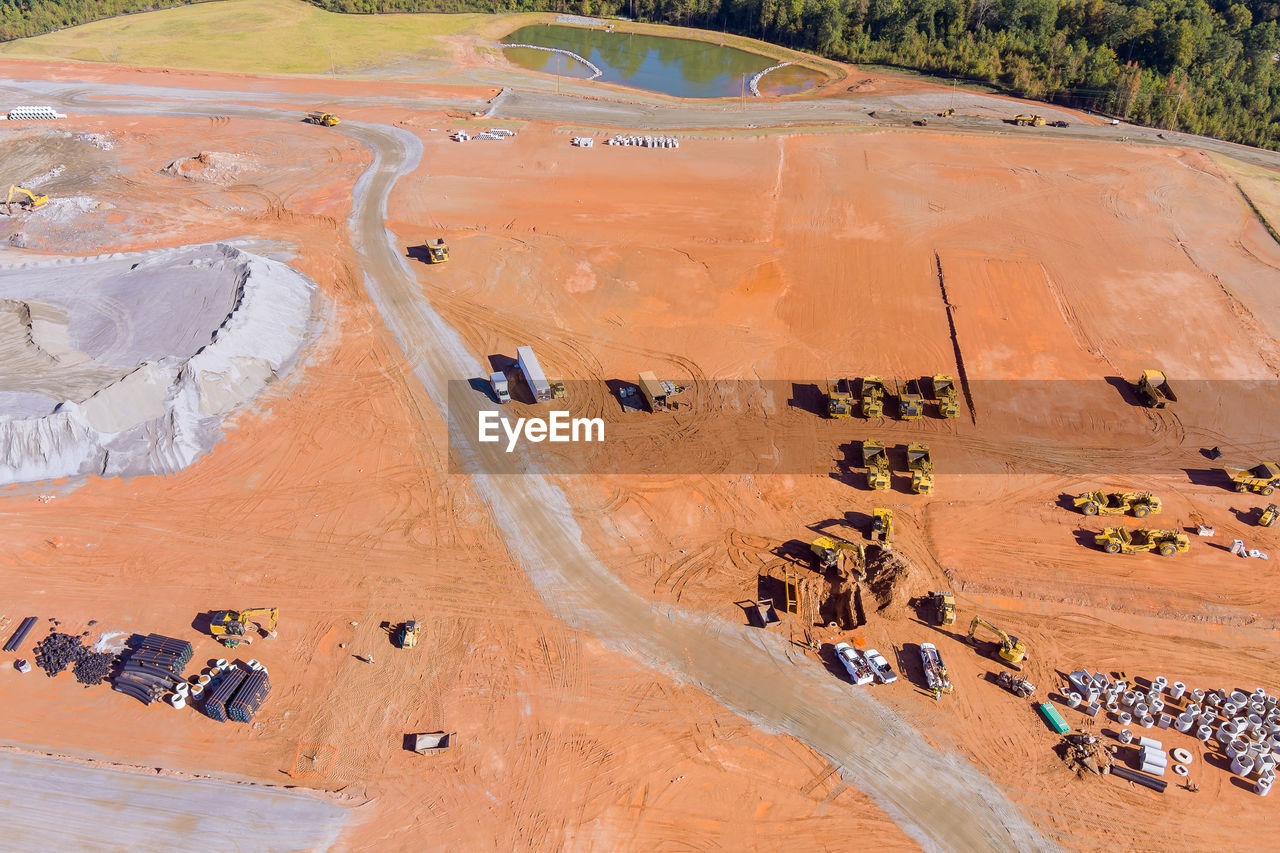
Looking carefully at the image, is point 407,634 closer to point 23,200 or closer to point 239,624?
point 239,624

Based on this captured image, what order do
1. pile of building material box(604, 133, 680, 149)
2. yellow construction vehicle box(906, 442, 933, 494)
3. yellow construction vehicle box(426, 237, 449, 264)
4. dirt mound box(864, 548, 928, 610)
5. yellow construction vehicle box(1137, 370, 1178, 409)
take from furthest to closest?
1. pile of building material box(604, 133, 680, 149)
2. yellow construction vehicle box(426, 237, 449, 264)
3. yellow construction vehicle box(1137, 370, 1178, 409)
4. yellow construction vehicle box(906, 442, 933, 494)
5. dirt mound box(864, 548, 928, 610)

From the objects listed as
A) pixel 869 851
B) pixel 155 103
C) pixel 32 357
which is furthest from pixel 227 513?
pixel 155 103

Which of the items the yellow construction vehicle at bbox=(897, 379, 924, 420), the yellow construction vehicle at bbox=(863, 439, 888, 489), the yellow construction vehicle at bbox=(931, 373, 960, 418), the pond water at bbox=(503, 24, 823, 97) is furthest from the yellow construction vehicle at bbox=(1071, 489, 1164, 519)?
the pond water at bbox=(503, 24, 823, 97)

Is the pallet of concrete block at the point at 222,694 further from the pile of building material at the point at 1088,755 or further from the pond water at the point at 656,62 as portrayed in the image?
the pond water at the point at 656,62

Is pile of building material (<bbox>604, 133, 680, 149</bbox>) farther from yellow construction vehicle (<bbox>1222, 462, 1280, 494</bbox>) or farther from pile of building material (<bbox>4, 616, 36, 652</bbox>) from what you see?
pile of building material (<bbox>4, 616, 36, 652</bbox>)

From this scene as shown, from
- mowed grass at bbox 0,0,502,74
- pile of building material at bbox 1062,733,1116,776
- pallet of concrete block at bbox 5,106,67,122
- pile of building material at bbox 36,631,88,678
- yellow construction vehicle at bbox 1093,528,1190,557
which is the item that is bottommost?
pile of building material at bbox 36,631,88,678

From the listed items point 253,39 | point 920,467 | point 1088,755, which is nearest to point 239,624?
point 920,467

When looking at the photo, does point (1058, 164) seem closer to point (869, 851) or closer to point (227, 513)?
point (869, 851)
